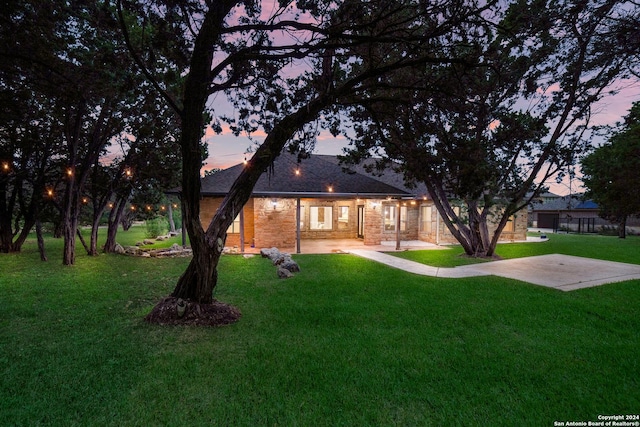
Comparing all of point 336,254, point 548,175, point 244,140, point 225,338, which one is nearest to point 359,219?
point 336,254

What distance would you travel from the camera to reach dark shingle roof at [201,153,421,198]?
43.3 ft

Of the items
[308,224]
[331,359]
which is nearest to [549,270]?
[331,359]

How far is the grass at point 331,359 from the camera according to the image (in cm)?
265

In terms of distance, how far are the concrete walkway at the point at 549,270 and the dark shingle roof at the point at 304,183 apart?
4465 mm

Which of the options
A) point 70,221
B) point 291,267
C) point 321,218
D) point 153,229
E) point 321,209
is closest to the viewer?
point 291,267

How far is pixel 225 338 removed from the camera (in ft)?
14.0

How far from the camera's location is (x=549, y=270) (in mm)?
8672

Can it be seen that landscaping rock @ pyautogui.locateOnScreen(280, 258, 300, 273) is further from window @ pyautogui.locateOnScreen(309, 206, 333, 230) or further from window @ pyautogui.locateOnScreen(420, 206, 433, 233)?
window @ pyautogui.locateOnScreen(420, 206, 433, 233)

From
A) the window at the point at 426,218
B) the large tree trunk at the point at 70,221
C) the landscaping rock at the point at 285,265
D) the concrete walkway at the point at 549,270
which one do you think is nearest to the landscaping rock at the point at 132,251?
the large tree trunk at the point at 70,221

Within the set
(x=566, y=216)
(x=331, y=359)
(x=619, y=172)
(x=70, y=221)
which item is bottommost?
(x=331, y=359)

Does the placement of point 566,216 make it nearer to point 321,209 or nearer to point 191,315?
point 321,209

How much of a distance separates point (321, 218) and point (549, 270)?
37.1 feet

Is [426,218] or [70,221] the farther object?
[426,218]

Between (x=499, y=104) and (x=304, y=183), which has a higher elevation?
(x=499, y=104)
